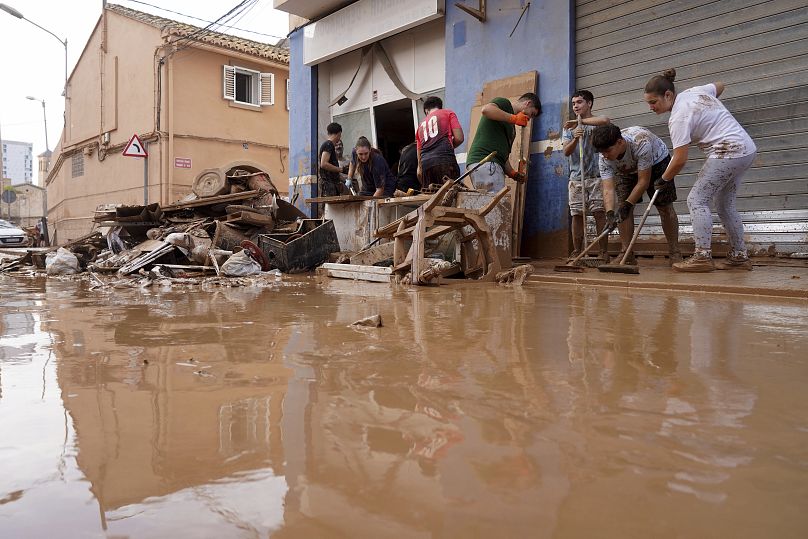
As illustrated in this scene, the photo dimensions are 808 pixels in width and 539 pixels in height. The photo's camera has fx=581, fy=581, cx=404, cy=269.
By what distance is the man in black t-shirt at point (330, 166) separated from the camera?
8.14m

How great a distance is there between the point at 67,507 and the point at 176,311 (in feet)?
8.33

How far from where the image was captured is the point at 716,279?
4.14 meters

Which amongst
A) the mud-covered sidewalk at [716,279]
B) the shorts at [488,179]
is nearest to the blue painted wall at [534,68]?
the shorts at [488,179]

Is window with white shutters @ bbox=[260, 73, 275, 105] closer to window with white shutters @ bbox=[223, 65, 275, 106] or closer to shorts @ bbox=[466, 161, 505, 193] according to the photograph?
window with white shutters @ bbox=[223, 65, 275, 106]

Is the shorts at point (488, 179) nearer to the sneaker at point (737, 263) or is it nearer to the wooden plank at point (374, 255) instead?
the wooden plank at point (374, 255)

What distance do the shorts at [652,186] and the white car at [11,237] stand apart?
18.6m

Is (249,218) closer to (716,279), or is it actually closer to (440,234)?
(440,234)

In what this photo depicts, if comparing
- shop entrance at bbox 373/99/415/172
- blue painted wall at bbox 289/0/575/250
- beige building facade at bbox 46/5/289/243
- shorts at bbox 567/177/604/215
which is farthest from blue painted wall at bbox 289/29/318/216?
shorts at bbox 567/177/604/215

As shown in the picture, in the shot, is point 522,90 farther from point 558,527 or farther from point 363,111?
point 558,527

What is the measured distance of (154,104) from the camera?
1702 centimetres

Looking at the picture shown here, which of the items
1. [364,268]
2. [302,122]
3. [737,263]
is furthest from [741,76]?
[302,122]

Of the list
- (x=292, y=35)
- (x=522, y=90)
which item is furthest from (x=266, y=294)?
(x=292, y=35)

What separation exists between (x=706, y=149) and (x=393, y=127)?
8.47 metres

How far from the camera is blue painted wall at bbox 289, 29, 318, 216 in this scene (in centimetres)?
1125
